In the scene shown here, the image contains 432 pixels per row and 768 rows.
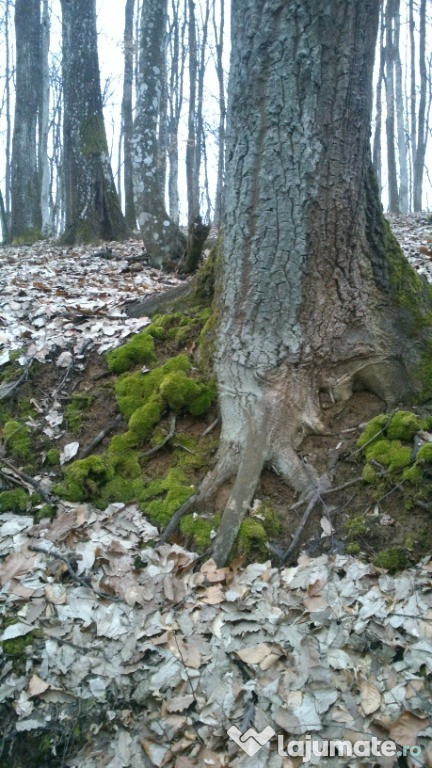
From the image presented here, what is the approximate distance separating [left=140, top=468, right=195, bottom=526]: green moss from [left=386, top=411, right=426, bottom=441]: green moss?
1485 mm

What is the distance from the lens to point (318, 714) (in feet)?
8.39

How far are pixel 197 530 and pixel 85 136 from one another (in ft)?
29.6

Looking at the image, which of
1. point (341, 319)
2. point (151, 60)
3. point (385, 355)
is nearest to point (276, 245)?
point (341, 319)

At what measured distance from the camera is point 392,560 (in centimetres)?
313

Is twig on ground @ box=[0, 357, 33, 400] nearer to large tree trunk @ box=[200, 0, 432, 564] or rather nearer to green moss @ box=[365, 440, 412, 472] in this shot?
large tree trunk @ box=[200, 0, 432, 564]

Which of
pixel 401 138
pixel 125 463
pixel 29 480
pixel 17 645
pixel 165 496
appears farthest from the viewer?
pixel 401 138

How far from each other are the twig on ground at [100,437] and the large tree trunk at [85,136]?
679 centimetres

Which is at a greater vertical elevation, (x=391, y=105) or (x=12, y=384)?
(x=391, y=105)

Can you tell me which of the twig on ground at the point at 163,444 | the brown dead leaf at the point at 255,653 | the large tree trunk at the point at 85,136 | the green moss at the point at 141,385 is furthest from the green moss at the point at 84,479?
the large tree trunk at the point at 85,136

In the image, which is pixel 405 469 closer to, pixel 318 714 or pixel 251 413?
pixel 251 413

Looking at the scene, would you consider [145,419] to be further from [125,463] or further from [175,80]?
[175,80]

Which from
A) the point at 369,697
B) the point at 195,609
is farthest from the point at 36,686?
the point at 369,697

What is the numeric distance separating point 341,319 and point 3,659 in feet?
10.3

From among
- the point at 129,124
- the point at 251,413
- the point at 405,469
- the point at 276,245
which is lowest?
the point at 405,469
